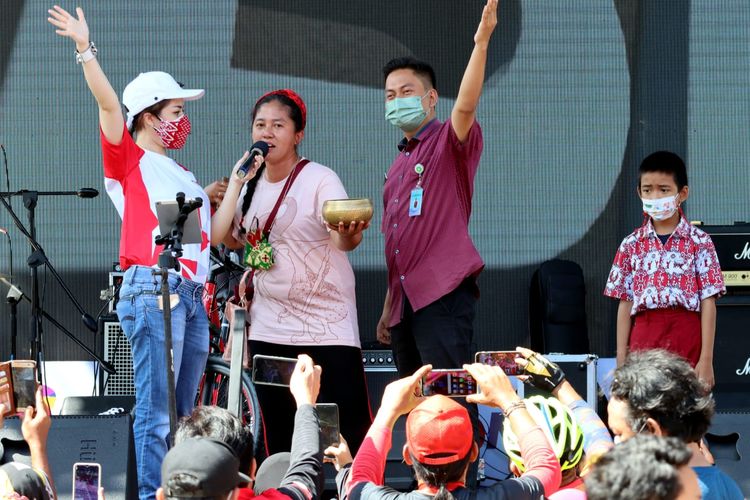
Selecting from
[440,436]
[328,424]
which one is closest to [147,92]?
[328,424]

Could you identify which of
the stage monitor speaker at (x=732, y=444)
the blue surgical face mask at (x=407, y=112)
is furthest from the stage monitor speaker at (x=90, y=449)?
the stage monitor speaker at (x=732, y=444)

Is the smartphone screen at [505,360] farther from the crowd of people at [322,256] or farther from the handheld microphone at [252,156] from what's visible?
the handheld microphone at [252,156]

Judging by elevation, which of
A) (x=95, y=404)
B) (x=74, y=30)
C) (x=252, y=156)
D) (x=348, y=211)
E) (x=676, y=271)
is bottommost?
(x=95, y=404)

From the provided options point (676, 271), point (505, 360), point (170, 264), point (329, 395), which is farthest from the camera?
point (676, 271)

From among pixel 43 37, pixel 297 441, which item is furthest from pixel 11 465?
pixel 43 37

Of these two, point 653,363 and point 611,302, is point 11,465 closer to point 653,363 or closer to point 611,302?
point 653,363

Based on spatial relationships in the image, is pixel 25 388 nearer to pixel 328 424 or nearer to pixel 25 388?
pixel 25 388

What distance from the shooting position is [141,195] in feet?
12.7

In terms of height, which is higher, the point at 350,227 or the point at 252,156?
the point at 252,156

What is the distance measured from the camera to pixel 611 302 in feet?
18.9

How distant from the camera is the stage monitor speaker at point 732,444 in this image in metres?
3.99

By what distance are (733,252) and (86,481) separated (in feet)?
10.8

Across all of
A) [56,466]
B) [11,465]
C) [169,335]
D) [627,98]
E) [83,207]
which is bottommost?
[56,466]

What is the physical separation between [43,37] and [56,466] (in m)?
2.71
